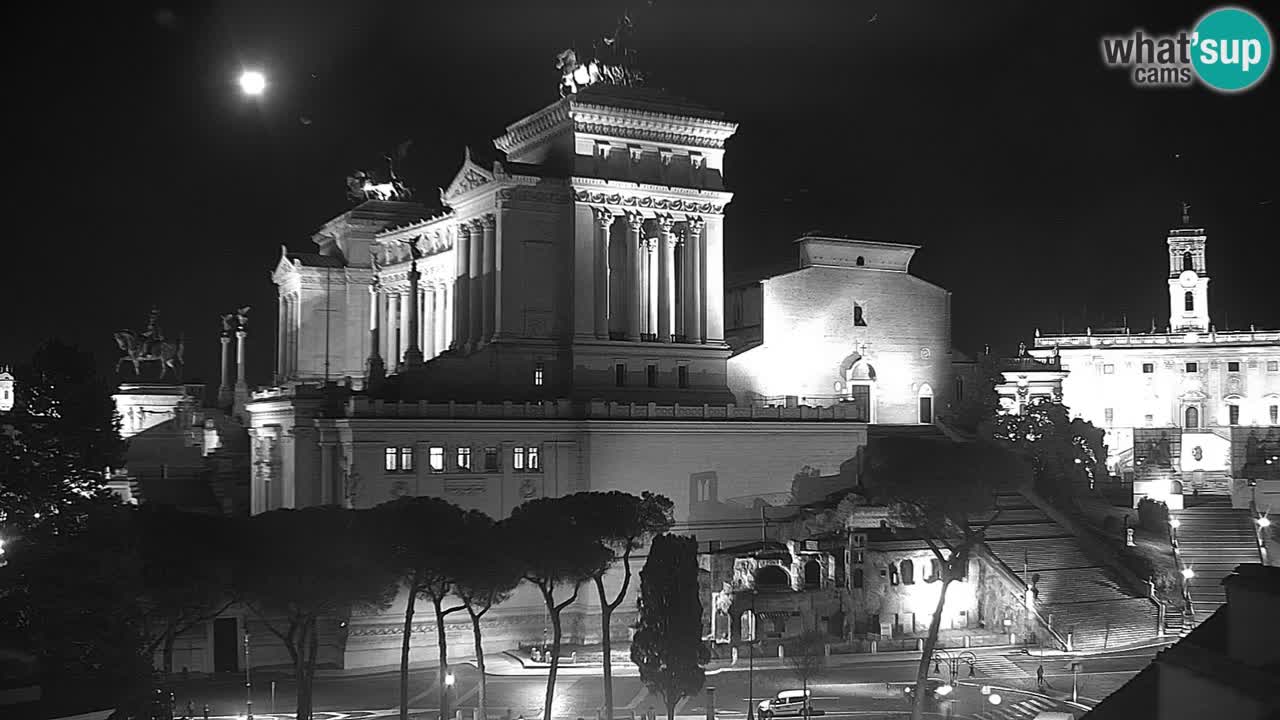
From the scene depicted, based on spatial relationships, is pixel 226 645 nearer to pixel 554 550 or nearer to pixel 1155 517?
pixel 554 550

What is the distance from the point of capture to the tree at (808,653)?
57.2m

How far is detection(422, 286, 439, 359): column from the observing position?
8888 centimetres

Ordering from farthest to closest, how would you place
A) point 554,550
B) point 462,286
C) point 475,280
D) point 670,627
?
point 462,286
point 475,280
point 554,550
point 670,627

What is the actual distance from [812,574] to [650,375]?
16833 mm

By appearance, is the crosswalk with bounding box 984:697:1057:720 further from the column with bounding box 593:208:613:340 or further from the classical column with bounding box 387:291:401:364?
the classical column with bounding box 387:291:401:364

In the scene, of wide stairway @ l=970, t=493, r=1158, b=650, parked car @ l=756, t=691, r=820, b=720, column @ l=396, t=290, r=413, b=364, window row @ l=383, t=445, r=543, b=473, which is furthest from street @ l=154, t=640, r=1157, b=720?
column @ l=396, t=290, r=413, b=364

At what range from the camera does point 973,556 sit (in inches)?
2613

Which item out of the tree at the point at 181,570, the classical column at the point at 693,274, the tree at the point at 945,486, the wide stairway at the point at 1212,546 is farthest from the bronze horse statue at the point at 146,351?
the wide stairway at the point at 1212,546

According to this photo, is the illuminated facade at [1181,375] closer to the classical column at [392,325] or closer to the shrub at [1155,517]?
the shrub at [1155,517]

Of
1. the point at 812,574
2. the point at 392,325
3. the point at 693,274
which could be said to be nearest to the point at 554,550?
the point at 812,574

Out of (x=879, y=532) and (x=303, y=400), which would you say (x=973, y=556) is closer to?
(x=879, y=532)

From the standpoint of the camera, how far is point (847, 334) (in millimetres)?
87688

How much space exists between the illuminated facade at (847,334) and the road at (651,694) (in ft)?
85.3

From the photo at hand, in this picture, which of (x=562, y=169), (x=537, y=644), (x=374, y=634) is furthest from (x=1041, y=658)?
(x=562, y=169)
